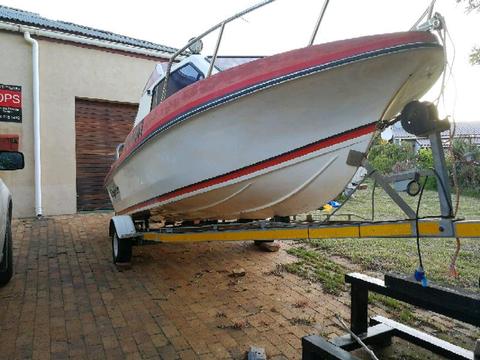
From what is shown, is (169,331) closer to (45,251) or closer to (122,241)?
(122,241)

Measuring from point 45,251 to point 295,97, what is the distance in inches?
176

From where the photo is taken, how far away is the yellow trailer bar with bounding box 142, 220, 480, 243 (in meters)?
1.99

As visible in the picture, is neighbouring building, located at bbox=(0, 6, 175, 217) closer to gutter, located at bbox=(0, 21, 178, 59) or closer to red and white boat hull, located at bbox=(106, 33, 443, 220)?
gutter, located at bbox=(0, 21, 178, 59)

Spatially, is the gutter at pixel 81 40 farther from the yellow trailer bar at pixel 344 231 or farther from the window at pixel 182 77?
the yellow trailer bar at pixel 344 231

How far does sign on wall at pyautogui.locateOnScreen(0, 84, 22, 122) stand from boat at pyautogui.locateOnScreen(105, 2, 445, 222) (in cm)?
590

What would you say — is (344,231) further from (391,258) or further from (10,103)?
(10,103)

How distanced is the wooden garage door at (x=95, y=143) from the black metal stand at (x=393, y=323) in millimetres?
7658

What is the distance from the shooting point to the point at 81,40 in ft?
28.3

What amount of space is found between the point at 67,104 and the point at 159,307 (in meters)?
6.77

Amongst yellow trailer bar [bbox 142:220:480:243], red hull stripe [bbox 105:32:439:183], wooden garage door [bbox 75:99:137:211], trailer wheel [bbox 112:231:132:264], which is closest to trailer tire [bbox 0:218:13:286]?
trailer wheel [bbox 112:231:132:264]

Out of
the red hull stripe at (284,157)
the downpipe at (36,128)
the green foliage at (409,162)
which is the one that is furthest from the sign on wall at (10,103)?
the green foliage at (409,162)

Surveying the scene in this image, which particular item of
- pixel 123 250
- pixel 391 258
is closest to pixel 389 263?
pixel 391 258

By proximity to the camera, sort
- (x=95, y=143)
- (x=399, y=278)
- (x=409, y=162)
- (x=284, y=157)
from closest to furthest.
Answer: (x=399, y=278)
(x=284, y=157)
(x=95, y=143)
(x=409, y=162)

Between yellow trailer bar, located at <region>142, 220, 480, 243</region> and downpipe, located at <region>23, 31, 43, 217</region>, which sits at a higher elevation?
downpipe, located at <region>23, 31, 43, 217</region>
